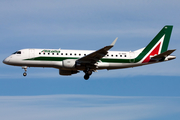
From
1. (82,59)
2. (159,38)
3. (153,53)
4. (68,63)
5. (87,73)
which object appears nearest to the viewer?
(82,59)

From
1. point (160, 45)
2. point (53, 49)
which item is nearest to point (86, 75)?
point (53, 49)

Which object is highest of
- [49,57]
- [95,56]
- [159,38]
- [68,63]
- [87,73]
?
[159,38]

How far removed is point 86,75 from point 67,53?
4808 millimetres

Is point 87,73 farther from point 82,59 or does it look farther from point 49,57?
point 49,57

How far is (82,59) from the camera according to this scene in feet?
170

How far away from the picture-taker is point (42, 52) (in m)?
53.0

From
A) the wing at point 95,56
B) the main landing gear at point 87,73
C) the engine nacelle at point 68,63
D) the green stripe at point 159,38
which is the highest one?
the green stripe at point 159,38

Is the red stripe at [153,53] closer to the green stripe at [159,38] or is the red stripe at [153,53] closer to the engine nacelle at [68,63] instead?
the green stripe at [159,38]

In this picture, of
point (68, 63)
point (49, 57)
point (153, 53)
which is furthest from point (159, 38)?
point (49, 57)

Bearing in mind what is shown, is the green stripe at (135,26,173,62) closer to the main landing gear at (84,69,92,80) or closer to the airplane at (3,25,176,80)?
the airplane at (3,25,176,80)

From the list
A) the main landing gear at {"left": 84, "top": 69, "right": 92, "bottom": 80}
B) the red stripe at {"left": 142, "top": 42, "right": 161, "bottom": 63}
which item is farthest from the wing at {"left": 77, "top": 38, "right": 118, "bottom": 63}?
the red stripe at {"left": 142, "top": 42, "right": 161, "bottom": 63}

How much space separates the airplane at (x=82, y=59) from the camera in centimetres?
5222

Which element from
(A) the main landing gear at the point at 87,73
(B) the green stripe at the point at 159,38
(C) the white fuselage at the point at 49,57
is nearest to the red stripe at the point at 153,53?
(B) the green stripe at the point at 159,38

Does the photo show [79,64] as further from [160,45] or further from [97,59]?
[160,45]
